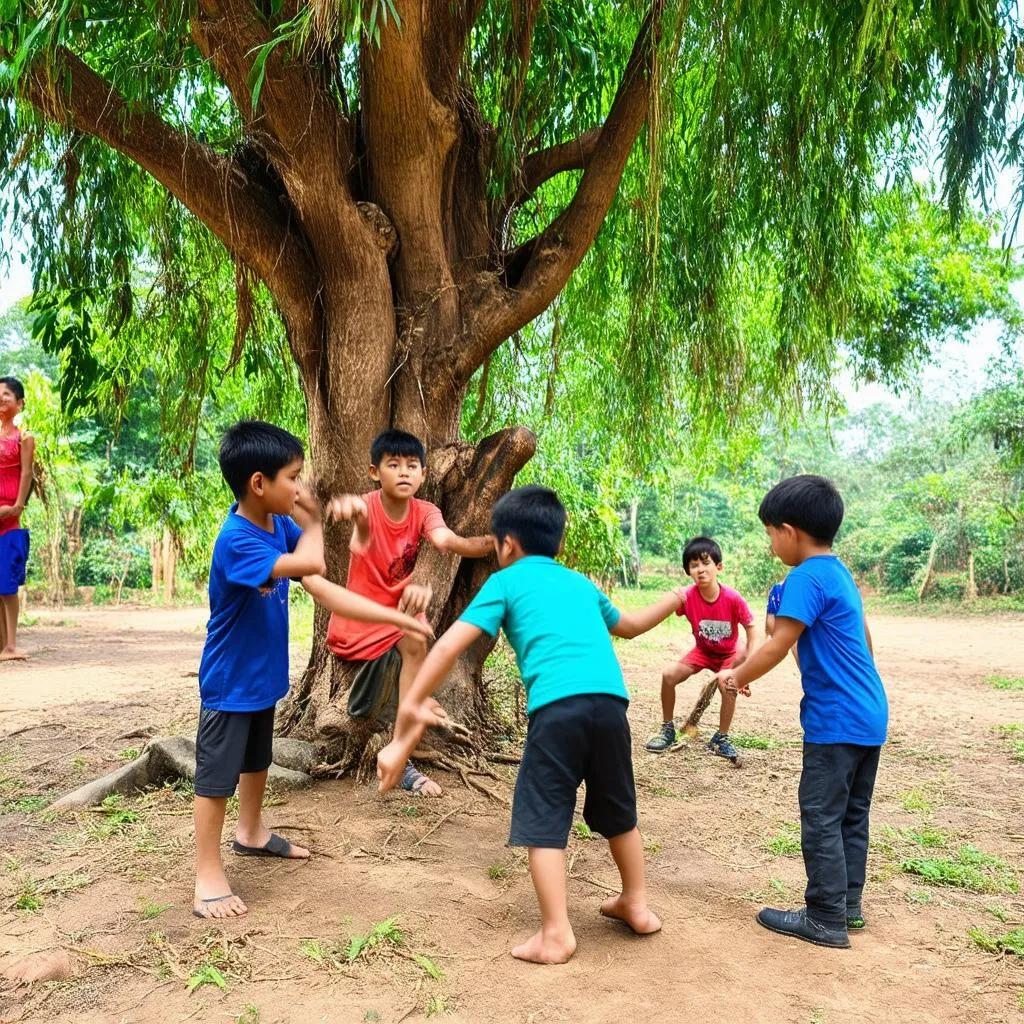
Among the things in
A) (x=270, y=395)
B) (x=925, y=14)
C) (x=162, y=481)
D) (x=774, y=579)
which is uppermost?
(x=925, y=14)

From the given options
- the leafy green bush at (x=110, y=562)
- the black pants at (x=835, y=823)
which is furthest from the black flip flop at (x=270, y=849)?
the leafy green bush at (x=110, y=562)

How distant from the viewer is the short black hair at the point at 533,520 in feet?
9.11

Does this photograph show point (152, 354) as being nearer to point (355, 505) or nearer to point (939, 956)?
point (355, 505)

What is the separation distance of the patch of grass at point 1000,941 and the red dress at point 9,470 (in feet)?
22.8

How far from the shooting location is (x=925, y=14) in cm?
418

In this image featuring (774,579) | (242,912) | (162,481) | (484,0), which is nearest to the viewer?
(242,912)

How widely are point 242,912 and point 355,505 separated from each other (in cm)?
147

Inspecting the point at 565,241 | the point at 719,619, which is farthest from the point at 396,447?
the point at 719,619

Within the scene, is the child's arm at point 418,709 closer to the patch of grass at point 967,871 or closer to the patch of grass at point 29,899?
the patch of grass at point 29,899

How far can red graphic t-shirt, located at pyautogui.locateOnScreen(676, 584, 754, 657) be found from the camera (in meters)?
5.39

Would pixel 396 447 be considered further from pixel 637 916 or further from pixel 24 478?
pixel 24 478

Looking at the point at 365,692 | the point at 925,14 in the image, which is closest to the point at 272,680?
the point at 365,692

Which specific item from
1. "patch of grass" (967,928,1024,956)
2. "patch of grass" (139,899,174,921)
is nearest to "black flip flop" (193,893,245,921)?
"patch of grass" (139,899,174,921)

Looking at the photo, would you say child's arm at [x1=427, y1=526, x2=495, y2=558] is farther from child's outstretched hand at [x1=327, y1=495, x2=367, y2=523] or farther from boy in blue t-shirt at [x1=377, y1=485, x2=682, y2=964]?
boy in blue t-shirt at [x1=377, y1=485, x2=682, y2=964]
